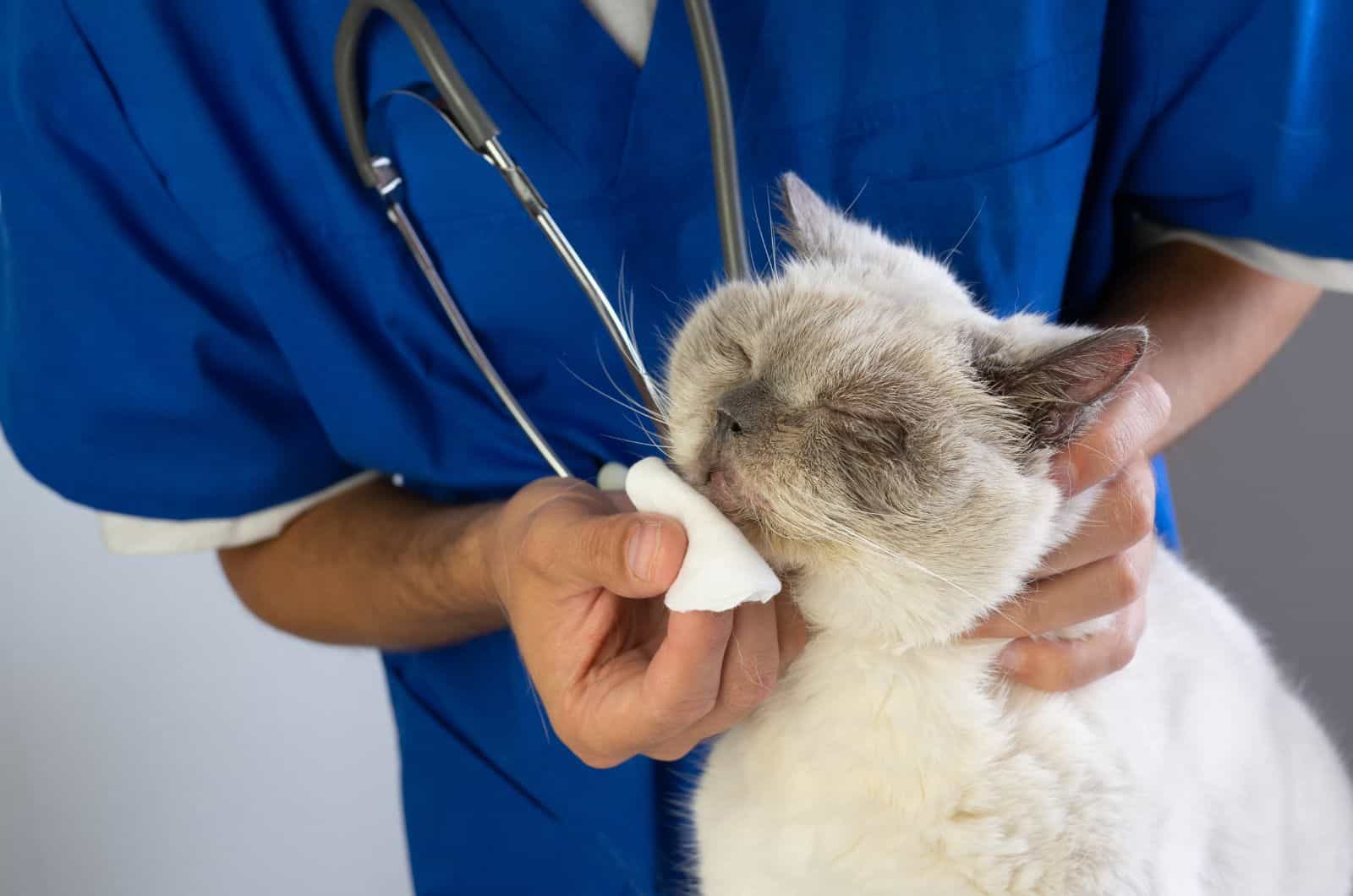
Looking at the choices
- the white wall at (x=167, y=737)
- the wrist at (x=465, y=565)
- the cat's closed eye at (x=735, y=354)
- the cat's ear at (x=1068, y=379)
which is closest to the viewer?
the cat's ear at (x=1068, y=379)

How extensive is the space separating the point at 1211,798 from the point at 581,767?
0.59 metres

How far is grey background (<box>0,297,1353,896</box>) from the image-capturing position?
1466 mm

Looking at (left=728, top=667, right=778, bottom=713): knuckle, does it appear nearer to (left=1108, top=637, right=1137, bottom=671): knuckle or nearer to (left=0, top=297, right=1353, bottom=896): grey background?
(left=1108, top=637, right=1137, bottom=671): knuckle

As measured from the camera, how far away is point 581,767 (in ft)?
3.51

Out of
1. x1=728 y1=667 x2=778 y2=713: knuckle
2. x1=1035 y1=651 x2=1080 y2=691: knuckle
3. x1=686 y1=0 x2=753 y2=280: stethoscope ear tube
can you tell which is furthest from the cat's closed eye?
x1=1035 y1=651 x2=1080 y2=691: knuckle

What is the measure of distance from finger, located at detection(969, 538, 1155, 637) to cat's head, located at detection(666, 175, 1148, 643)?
0.04 m

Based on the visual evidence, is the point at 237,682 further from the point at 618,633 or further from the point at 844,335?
the point at 844,335

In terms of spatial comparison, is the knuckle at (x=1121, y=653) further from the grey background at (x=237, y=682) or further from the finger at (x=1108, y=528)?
the grey background at (x=237, y=682)

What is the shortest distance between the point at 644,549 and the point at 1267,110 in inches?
30.6

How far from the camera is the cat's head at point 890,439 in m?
0.65

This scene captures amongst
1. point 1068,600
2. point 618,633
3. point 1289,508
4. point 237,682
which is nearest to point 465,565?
point 618,633

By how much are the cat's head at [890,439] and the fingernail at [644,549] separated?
7 cm

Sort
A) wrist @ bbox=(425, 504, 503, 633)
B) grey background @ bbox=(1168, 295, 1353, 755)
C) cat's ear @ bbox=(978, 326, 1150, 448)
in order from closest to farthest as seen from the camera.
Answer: cat's ear @ bbox=(978, 326, 1150, 448) < wrist @ bbox=(425, 504, 503, 633) < grey background @ bbox=(1168, 295, 1353, 755)

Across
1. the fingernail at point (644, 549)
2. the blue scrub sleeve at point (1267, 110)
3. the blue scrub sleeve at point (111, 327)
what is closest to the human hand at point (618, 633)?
the fingernail at point (644, 549)
